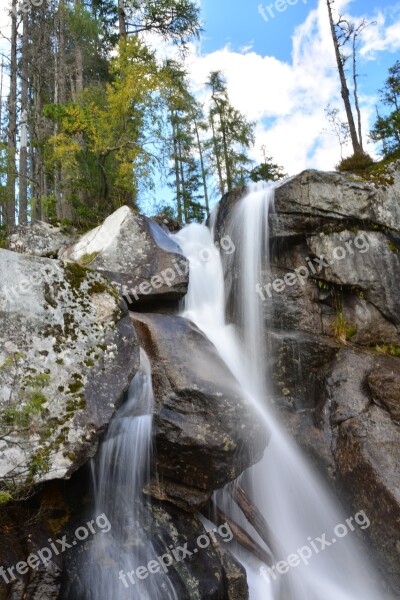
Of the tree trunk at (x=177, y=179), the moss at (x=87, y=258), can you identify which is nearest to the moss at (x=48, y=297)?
the moss at (x=87, y=258)

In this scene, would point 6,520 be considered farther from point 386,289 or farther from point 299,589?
point 386,289

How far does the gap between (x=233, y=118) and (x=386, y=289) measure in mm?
15048

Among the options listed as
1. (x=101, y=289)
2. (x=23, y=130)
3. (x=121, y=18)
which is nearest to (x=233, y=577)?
(x=101, y=289)

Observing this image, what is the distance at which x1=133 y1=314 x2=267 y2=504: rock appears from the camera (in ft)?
14.0

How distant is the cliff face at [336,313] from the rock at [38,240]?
4008 mm

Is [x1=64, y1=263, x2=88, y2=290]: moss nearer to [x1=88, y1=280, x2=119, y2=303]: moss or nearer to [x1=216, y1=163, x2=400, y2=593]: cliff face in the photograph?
[x1=88, y1=280, x2=119, y2=303]: moss

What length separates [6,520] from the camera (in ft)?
11.2

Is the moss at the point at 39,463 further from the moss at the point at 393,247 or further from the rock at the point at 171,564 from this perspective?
the moss at the point at 393,247

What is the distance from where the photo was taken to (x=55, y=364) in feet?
12.7

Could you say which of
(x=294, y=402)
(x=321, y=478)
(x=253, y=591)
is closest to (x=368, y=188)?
(x=294, y=402)

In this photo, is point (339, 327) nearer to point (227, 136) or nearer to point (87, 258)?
point (87, 258)

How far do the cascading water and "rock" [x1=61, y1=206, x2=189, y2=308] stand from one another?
2.24 m

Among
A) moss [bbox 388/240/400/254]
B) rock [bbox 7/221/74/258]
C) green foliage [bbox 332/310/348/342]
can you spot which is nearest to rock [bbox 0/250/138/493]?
green foliage [bbox 332/310/348/342]

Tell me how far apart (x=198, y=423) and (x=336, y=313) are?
4088 millimetres
